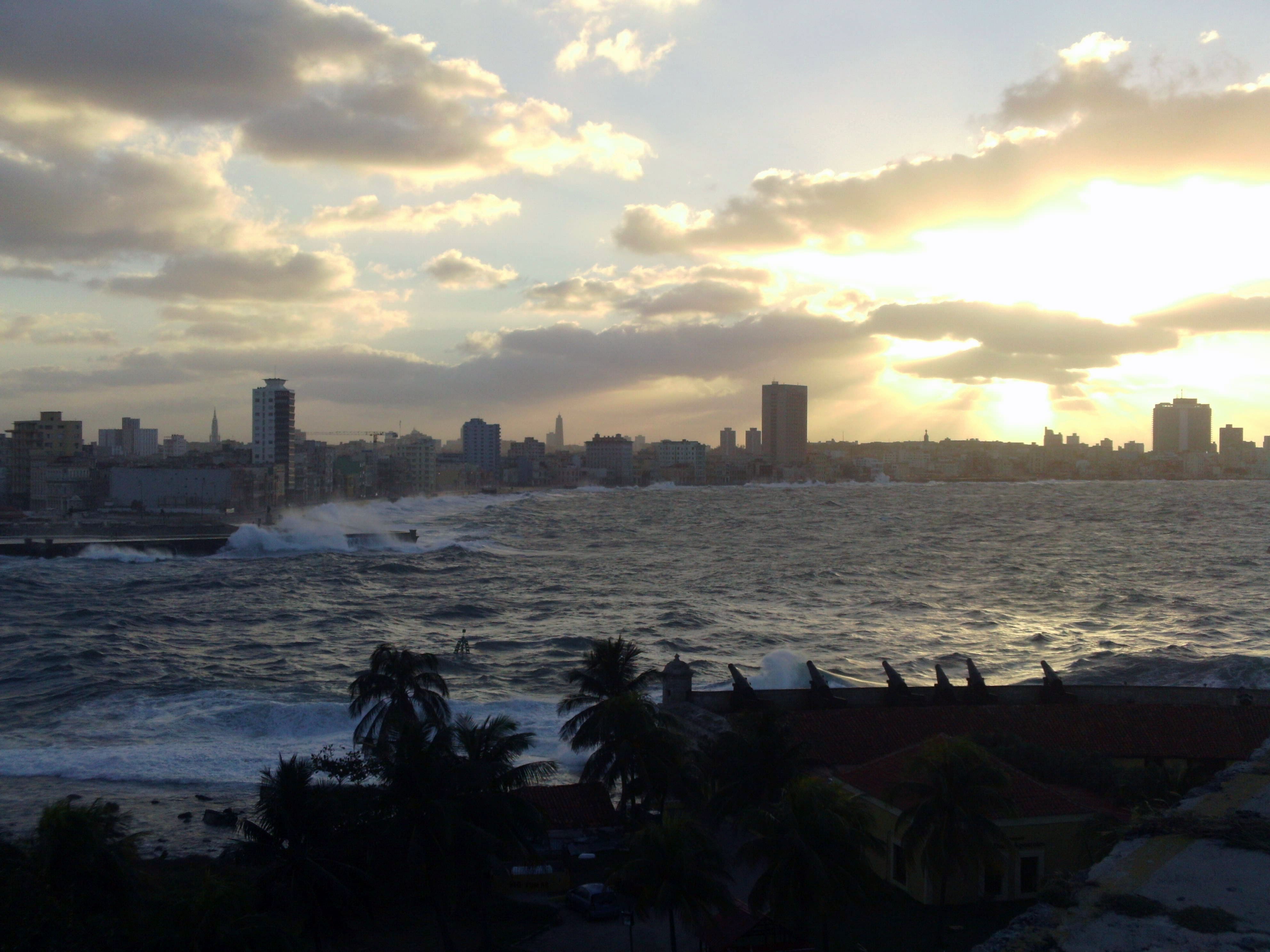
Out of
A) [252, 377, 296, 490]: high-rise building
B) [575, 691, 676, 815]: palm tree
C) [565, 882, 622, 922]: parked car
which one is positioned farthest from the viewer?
[252, 377, 296, 490]: high-rise building

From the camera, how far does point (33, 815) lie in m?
21.7

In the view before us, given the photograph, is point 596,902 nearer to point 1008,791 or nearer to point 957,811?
point 957,811

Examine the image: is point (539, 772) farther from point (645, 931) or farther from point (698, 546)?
point (698, 546)

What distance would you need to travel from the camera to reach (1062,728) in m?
20.2

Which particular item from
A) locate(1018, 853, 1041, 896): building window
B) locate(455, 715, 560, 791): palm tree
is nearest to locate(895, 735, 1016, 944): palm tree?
locate(1018, 853, 1041, 896): building window

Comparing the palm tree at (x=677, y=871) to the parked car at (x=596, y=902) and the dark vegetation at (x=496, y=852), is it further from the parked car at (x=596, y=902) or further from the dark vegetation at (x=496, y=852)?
the parked car at (x=596, y=902)

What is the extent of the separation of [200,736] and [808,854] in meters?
23.8

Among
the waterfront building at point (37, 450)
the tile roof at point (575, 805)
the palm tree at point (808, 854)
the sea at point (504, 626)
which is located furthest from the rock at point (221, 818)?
the waterfront building at point (37, 450)

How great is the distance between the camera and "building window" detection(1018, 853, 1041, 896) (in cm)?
1513

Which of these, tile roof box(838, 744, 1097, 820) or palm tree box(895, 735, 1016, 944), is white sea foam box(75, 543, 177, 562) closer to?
tile roof box(838, 744, 1097, 820)

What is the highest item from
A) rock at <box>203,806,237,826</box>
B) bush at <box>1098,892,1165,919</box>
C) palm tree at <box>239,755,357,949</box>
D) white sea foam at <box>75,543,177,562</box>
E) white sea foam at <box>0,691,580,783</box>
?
bush at <box>1098,892,1165,919</box>

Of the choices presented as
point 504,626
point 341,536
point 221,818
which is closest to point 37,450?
point 341,536

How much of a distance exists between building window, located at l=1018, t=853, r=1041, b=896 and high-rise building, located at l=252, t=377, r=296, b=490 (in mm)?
177193

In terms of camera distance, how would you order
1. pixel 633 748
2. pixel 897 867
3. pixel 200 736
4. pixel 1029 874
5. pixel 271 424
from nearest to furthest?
1. pixel 1029 874
2. pixel 897 867
3. pixel 633 748
4. pixel 200 736
5. pixel 271 424
